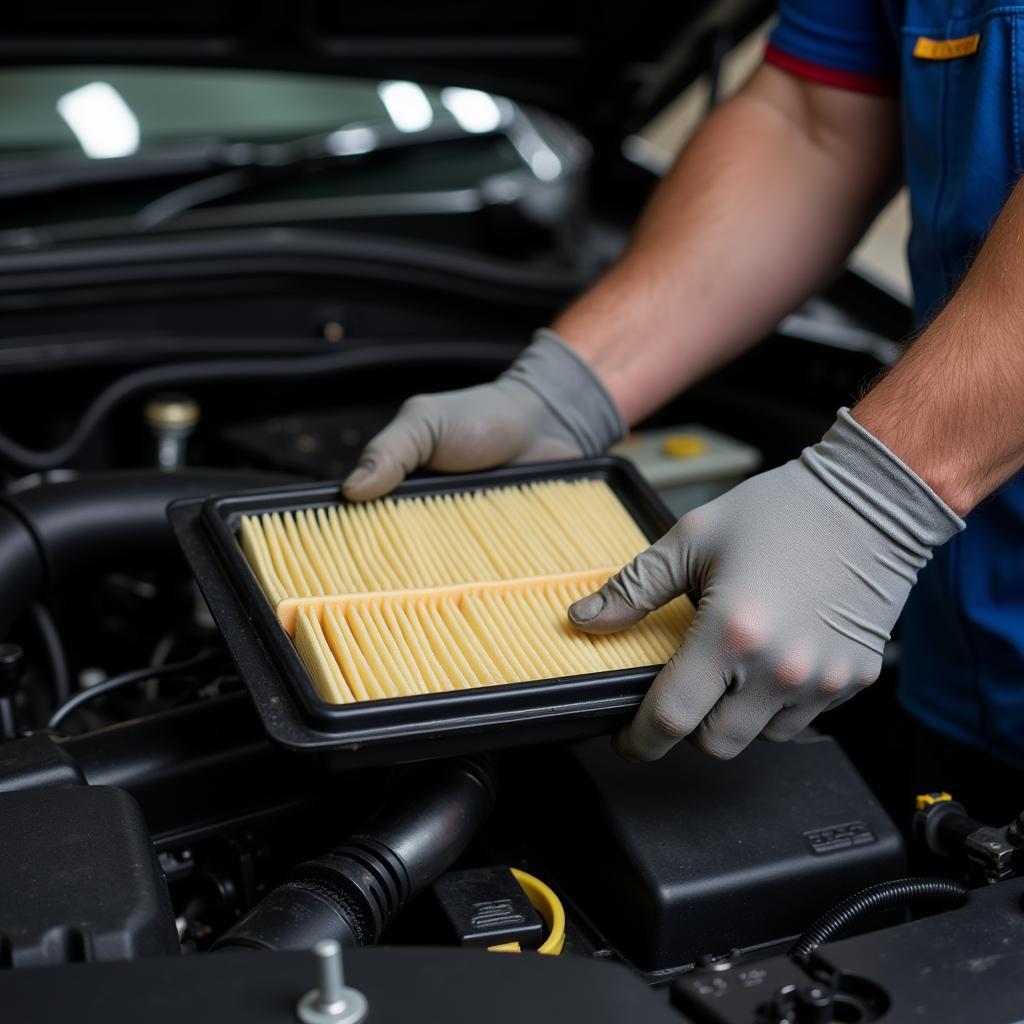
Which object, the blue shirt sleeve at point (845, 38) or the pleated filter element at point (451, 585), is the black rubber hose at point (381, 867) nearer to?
the pleated filter element at point (451, 585)

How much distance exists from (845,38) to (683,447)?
21.8 inches

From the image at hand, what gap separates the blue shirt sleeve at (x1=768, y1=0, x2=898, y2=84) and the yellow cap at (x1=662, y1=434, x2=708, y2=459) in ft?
1.66

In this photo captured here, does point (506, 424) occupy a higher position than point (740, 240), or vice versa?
point (740, 240)

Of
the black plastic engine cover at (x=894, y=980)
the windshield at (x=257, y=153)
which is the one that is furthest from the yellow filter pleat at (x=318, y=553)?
the windshield at (x=257, y=153)

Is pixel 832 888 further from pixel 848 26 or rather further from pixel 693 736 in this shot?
pixel 848 26

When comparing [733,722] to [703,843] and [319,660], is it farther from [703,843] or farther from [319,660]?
[319,660]

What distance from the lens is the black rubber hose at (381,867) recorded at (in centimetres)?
77

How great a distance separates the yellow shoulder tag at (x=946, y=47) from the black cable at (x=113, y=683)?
0.82 m

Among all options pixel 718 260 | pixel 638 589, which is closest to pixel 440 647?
pixel 638 589

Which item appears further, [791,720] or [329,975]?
[791,720]

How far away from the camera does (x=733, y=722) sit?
0.86m

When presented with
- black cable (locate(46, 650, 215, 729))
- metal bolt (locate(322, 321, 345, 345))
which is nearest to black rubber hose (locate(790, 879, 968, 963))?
black cable (locate(46, 650, 215, 729))

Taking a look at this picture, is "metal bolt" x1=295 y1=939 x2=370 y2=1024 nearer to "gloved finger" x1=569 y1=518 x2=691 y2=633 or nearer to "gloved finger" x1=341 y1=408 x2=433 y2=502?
"gloved finger" x1=569 y1=518 x2=691 y2=633

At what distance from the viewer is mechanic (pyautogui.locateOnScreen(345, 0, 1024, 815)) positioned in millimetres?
865
